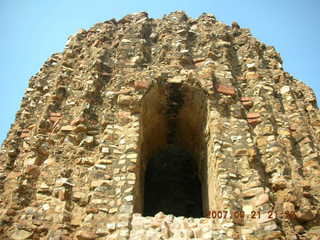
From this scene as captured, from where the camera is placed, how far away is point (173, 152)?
972cm

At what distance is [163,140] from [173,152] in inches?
33.1

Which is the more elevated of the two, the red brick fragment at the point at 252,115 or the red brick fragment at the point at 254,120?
the red brick fragment at the point at 252,115

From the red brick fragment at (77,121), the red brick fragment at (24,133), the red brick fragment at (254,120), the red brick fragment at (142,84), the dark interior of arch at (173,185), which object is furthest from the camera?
the dark interior of arch at (173,185)

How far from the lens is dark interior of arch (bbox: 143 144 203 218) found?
8867 millimetres

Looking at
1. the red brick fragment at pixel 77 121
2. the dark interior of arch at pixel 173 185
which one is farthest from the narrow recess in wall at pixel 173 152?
the red brick fragment at pixel 77 121

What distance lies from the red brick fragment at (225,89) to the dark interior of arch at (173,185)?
227 cm

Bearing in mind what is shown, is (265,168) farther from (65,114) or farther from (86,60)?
(86,60)

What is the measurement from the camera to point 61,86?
25.5 ft

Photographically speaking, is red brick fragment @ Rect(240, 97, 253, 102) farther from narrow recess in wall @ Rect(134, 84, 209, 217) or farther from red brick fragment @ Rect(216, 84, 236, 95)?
narrow recess in wall @ Rect(134, 84, 209, 217)

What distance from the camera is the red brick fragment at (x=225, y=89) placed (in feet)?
24.8

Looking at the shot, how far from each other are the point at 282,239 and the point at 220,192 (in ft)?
3.78
